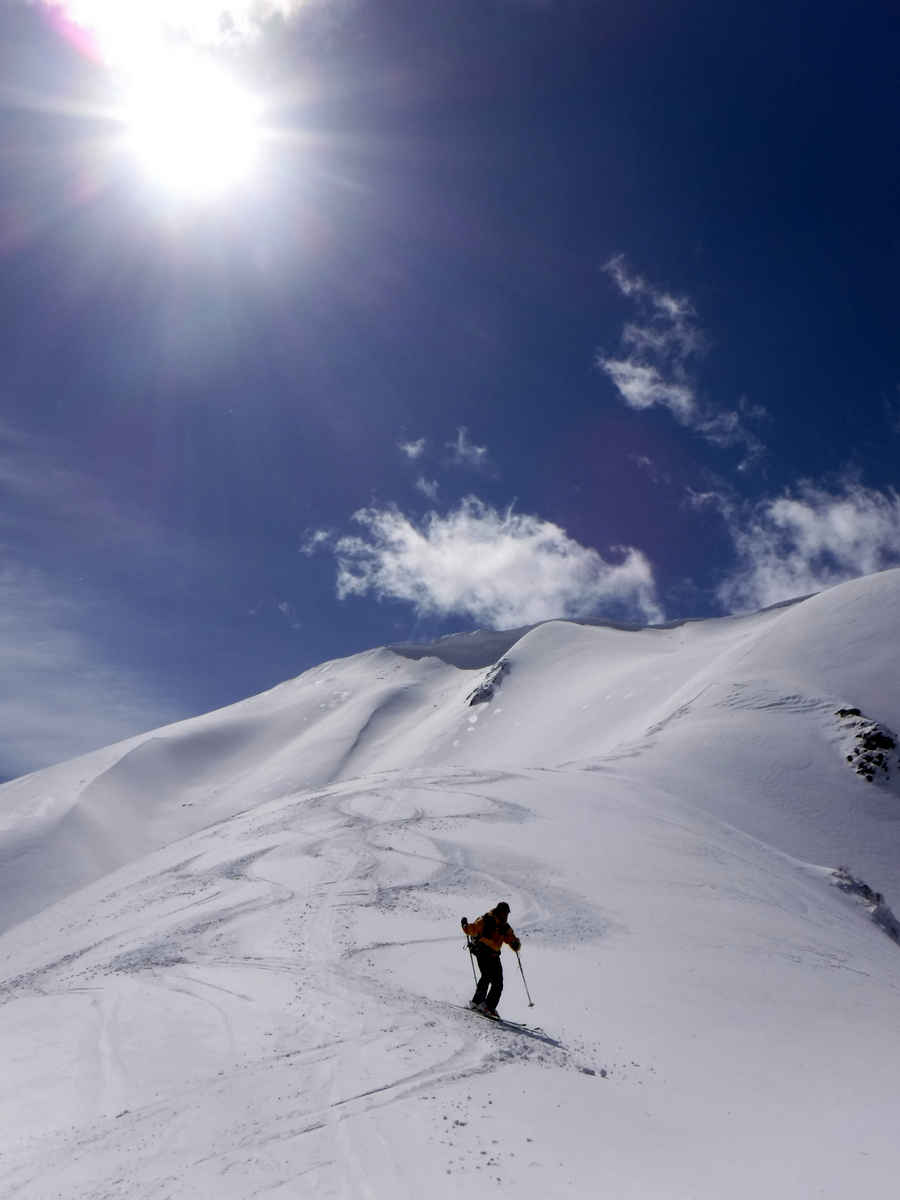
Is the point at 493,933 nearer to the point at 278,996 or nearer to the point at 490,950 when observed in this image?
the point at 490,950

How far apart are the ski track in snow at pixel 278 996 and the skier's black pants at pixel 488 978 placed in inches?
20.0

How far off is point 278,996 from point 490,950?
278 centimetres

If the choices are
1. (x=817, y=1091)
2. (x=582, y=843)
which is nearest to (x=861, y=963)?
(x=582, y=843)

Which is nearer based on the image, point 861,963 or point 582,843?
point 861,963

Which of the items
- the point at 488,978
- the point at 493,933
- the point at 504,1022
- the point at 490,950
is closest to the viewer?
the point at 504,1022

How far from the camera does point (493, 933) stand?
974 cm

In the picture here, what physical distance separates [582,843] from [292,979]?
11.4 meters

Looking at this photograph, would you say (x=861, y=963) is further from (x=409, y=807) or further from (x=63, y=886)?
(x=63, y=886)

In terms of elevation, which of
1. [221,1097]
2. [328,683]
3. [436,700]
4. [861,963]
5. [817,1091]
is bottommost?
[861,963]

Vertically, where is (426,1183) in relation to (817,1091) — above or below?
above

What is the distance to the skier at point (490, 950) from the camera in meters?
9.20

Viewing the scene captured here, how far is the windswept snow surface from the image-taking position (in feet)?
18.7

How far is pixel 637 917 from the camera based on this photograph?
1484 cm

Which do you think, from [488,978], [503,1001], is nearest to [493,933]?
[488,978]
